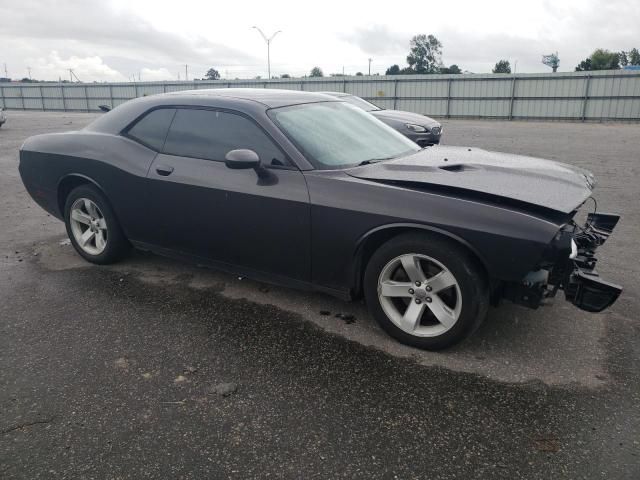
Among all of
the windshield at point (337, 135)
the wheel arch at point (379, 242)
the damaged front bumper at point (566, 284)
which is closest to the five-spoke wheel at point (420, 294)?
the wheel arch at point (379, 242)

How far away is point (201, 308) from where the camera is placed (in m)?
3.72

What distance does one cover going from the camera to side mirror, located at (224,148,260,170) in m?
3.28

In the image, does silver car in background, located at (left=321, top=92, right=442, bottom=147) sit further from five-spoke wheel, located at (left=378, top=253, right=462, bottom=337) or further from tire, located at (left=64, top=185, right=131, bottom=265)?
five-spoke wheel, located at (left=378, top=253, right=462, bottom=337)

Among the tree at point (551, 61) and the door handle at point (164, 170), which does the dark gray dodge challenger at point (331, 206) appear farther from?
the tree at point (551, 61)

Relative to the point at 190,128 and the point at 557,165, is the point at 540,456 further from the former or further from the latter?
the point at 190,128

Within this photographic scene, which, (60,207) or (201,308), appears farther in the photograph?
(60,207)

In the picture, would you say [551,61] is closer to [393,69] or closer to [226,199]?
[393,69]

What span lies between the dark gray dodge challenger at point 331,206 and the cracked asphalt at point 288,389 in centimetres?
34

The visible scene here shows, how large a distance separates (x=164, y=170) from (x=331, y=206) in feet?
4.87

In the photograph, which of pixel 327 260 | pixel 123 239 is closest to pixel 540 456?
pixel 327 260

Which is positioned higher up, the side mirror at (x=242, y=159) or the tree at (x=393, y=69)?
the tree at (x=393, y=69)

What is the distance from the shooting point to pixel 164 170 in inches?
153

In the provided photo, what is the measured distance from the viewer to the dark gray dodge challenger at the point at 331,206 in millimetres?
2822

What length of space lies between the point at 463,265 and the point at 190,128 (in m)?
2.32
